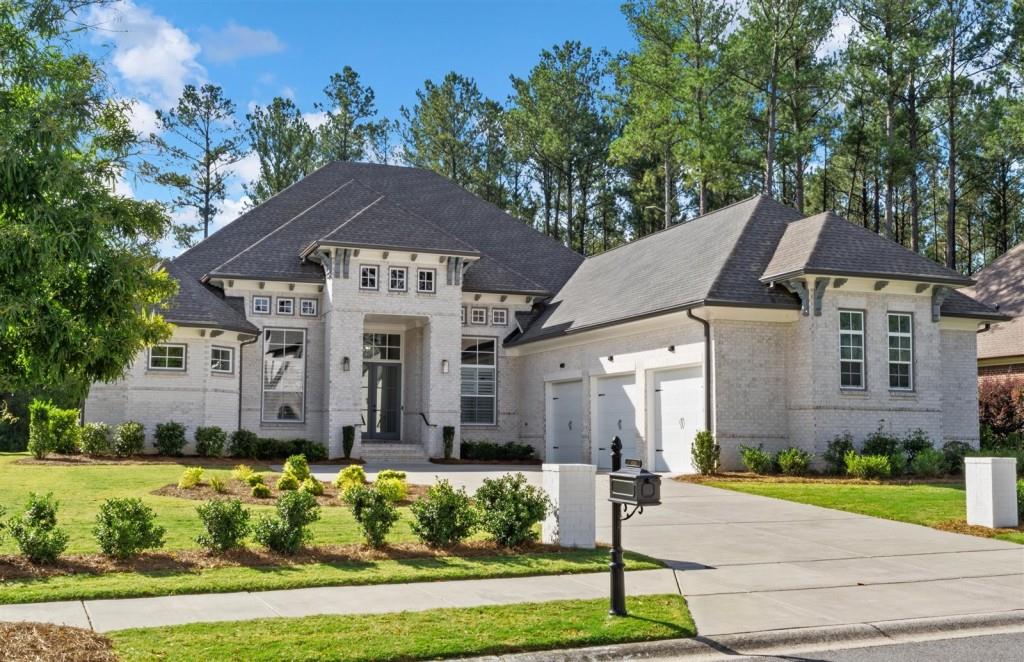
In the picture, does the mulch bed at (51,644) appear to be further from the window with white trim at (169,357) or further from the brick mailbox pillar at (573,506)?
the window with white trim at (169,357)

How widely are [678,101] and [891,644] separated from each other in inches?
1417

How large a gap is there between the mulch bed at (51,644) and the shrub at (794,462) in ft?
55.2

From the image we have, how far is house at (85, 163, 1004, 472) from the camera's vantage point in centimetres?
2264

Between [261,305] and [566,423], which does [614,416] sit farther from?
[261,305]

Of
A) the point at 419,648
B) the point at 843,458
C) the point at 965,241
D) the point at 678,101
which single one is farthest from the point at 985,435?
the point at 965,241

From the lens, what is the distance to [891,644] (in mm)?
8500

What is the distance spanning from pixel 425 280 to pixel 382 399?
16.1 ft

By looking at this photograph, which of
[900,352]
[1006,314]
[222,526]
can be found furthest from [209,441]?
[1006,314]

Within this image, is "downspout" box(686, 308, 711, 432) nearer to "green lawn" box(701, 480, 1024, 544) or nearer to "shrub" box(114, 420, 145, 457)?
"green lawn" box(701, 480, 1024, 544)

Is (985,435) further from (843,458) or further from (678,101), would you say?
(678,101)

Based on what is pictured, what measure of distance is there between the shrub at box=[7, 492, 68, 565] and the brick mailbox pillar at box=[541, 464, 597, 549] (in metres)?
5.60

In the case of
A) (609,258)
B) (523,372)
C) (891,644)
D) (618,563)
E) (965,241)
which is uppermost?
(965,241)

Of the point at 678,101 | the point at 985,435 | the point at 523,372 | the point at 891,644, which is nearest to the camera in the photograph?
the point at 891,644

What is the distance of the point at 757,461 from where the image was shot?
21.8m
